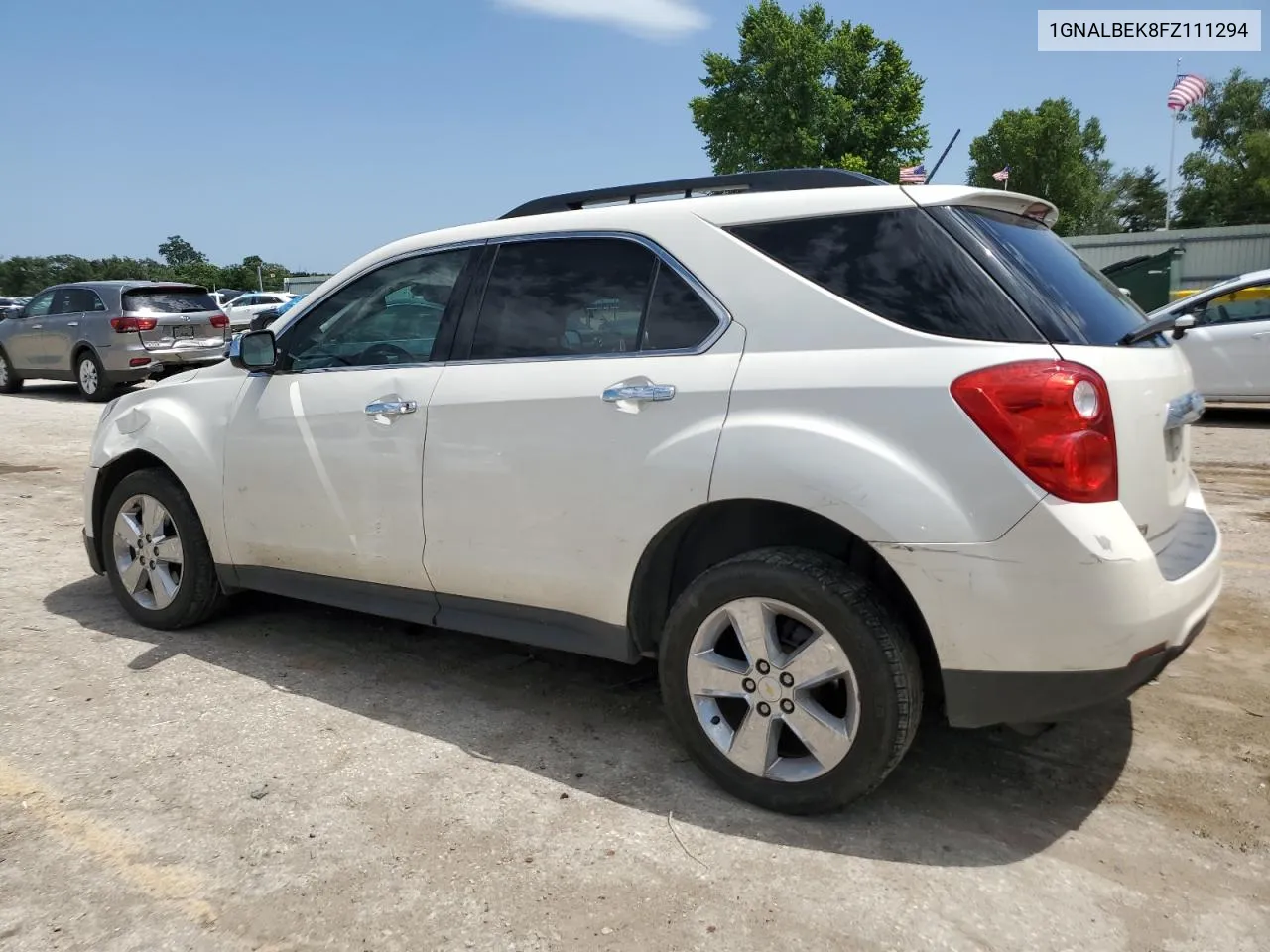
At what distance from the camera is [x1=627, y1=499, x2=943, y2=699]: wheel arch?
2.68 m

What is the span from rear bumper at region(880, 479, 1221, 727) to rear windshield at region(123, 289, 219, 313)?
14.7 metres

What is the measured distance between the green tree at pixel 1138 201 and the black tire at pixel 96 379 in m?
83.0

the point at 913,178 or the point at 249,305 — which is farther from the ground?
the point at 913,178

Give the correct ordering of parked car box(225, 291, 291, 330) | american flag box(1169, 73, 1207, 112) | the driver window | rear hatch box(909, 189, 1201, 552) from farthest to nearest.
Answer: american flag box(1169, 73, 1207, 112)
parked car box(225, 291, 291, 330)
the driver window
rear hatch box(909, 189, 1201, 552)

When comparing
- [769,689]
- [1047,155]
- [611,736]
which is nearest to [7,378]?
[611,736]

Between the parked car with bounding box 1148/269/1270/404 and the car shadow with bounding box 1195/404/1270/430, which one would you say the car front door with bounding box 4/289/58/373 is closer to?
the parked car with bounding box 1148/269/1270/404

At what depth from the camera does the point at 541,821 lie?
2.80 meters

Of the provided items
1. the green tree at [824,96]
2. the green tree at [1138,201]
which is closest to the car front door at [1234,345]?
the green tree at [824,96]

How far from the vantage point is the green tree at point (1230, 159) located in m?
60.1

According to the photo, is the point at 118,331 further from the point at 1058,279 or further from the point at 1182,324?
the point at 1182,324

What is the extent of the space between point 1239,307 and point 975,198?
31.6 feet

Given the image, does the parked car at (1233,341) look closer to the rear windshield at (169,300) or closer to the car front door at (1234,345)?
the car front door at (1234,345)

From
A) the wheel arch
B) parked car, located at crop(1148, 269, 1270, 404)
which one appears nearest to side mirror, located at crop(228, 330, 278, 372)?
the wheel arch

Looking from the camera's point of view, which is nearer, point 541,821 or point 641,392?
point 541,821
